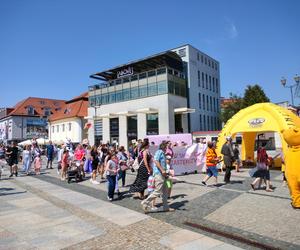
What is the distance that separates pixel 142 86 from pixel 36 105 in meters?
39.2

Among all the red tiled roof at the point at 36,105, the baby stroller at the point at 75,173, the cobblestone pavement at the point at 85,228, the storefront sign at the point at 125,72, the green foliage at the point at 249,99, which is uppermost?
the storefront sign at the point at 125,72

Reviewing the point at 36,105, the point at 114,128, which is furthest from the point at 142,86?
the point at 36,105

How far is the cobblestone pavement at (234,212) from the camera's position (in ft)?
18.2

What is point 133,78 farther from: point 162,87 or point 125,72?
point 162,87

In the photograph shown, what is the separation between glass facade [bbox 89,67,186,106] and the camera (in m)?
41.6

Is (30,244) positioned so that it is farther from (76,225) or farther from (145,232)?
(145,232)

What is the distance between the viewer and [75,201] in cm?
915

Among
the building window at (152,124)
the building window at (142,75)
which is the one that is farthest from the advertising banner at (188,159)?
the building window at (142,75)

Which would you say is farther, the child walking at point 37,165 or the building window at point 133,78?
the building window at point 133,78

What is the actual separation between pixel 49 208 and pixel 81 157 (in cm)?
640

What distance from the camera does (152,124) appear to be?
4284 centimetres

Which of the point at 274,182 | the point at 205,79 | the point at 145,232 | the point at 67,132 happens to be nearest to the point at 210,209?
the point at 145,232

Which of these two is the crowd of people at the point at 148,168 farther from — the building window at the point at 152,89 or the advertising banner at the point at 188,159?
the building window at the point at 152,89

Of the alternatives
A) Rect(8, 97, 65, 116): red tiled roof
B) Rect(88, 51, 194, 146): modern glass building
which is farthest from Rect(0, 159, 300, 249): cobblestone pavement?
Rect(8, 97, 65, 116): red tiled roof
